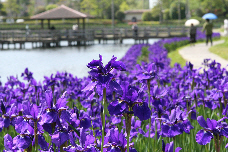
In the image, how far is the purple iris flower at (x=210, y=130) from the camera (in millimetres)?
1965

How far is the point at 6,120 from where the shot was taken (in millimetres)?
2516

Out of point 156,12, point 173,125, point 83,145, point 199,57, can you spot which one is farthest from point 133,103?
point 156,12

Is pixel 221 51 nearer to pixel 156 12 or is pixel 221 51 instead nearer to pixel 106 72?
pixel 106 72

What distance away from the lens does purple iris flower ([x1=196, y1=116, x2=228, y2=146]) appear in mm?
1965

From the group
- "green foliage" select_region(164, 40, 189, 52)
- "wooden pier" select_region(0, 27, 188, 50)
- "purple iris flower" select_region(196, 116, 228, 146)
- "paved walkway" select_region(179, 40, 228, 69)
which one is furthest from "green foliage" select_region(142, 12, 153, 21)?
"purple iris flower" select_region(196, 116, 228, 146)

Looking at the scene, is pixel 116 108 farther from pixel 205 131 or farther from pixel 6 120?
pixel 6 120

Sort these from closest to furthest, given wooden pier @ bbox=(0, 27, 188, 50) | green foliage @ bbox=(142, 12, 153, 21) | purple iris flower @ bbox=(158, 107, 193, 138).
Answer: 1. purple iris flower @ bbox=(158, 107, 193, 138)
2. wooden pier @ bbox=(0, 27, 188, 50)
3. green foliage @ bbox=(142, 12, 153, 21)

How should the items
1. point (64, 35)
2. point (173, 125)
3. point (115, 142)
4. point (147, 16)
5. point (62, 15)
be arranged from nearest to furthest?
point (115, 142) → point (173, 125) → point (64, 35) → point (62, 15) → point (147, 16)

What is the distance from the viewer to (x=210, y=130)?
77.7 inches

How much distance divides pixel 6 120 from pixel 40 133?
699 millimetres

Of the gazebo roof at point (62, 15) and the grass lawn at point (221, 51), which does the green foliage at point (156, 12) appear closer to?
the gazebo roof at point (62, 15)

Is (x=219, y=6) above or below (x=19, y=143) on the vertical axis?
above

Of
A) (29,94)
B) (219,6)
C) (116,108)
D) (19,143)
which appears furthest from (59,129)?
(219,6)

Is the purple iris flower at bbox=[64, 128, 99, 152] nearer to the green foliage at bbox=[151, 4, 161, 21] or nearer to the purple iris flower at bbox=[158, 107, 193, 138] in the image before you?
the purple iris flower at bbox=[158, 107, 193, 138]
